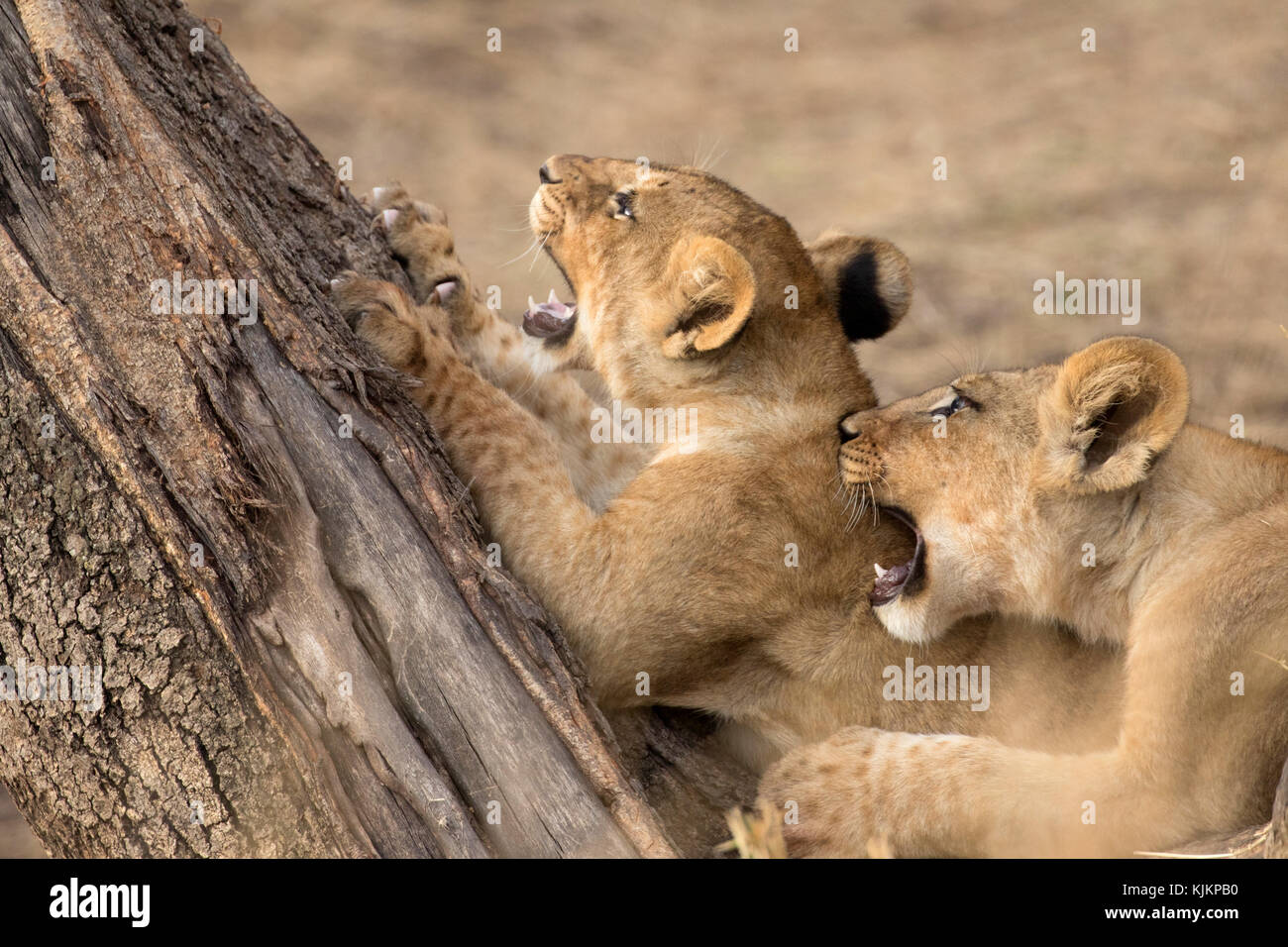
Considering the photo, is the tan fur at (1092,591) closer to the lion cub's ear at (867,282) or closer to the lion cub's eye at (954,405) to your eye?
the lion cub's eye at (954,405)

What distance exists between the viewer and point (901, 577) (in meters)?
4.63

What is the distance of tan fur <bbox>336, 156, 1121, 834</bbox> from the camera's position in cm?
437

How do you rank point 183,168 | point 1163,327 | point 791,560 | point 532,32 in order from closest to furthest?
point 183,168 < point 791,560 < point 1163,327 < point 532,32

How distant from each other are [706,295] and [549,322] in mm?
952

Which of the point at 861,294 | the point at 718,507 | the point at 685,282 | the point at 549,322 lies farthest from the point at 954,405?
the point at 549,322

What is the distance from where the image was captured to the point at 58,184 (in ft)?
11.9

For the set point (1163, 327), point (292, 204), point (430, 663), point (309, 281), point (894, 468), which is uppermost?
point (1163, 327)

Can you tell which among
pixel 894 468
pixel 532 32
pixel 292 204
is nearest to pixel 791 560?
pixel 894 468

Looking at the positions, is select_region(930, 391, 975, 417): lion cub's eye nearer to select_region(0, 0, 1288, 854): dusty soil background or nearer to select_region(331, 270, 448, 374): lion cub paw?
select_region(331, 270, 448, 374): lion cub paw

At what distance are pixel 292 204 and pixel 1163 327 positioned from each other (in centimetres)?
690

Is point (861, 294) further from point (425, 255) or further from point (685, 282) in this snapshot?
point (425, 255)

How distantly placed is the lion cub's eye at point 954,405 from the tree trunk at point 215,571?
1692 mm

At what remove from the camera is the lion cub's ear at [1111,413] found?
4039mm

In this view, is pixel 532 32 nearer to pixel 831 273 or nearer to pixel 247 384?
pixel 831 273
